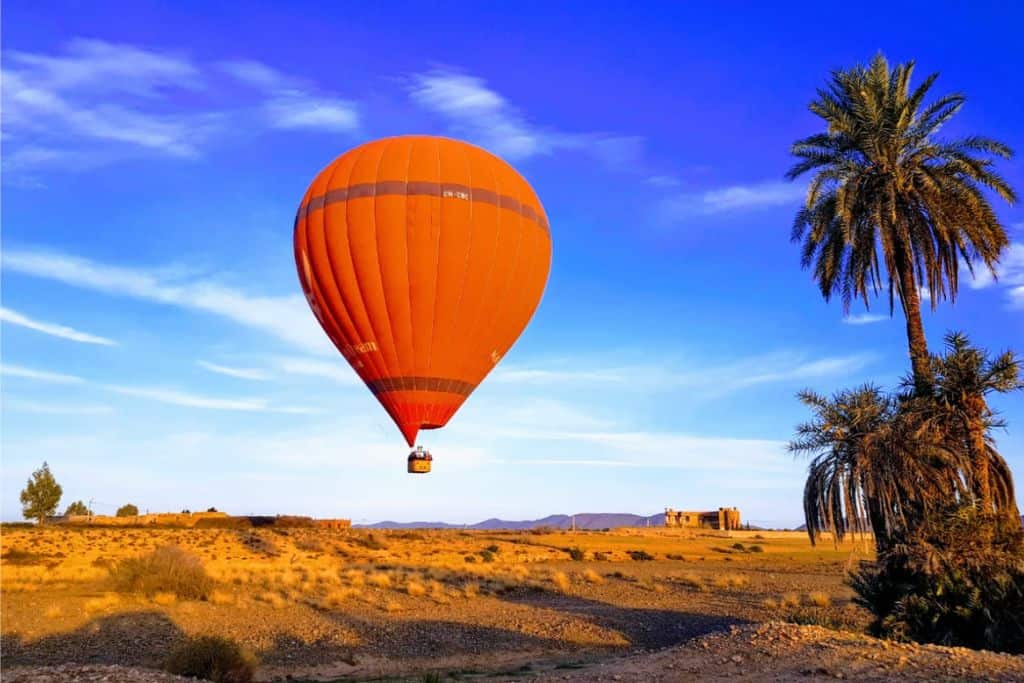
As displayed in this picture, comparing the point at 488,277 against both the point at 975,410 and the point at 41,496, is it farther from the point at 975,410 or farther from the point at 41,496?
the point at 41,496

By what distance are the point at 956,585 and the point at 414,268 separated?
57.9 ft

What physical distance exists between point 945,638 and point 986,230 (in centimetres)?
1124

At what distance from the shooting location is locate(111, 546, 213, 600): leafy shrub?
28.2 metres

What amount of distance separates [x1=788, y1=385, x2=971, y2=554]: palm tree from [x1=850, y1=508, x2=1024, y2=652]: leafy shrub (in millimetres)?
450

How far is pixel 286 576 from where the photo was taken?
115 ft

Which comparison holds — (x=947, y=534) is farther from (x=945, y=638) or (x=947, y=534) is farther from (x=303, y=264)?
(x=303, y=264)

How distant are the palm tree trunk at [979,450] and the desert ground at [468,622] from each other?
2709mm

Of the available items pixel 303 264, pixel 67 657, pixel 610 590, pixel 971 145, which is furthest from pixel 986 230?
pixel 67 657

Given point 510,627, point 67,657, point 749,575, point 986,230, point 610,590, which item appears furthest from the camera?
point 749,575

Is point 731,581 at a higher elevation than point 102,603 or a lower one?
higher

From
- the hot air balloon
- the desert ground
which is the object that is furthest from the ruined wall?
the hot air balloon

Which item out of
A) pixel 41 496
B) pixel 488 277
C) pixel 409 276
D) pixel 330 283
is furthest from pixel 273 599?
pixel 41 496

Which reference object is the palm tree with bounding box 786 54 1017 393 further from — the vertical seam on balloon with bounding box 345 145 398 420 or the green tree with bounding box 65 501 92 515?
the green tree with bounding box 65 501 92 515

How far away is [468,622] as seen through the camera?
24625mm
